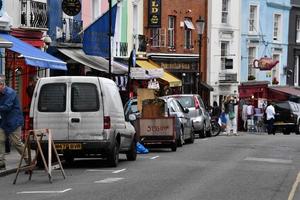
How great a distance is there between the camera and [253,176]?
1528 cm

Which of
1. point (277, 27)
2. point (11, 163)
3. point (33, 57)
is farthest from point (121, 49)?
point (277, 27)

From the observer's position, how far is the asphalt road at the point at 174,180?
12.3m

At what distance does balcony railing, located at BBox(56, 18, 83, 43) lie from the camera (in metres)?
29.9

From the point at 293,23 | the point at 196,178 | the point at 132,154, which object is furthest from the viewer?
the point at 293,23

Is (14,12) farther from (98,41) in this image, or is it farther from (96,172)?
(96,172)

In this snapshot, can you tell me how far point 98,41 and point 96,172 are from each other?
1121 cm

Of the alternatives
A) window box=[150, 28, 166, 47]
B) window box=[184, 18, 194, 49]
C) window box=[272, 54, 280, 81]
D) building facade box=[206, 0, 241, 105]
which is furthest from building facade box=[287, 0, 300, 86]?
window box=[150, 28, 166, 47]

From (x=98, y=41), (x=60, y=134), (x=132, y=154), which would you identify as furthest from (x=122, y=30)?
(x=60, y=134)

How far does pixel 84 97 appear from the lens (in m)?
16.4

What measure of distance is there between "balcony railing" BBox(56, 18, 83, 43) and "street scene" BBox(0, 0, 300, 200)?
0.05 meters

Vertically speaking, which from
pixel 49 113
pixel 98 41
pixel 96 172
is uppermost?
pixel 98 41

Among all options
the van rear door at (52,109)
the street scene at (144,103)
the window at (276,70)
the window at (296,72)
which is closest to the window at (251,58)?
the street scene at (144,103)

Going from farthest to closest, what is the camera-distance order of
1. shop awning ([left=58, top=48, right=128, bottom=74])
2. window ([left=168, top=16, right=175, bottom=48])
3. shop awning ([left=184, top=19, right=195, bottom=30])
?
shop awning ([left=184, top=19, right=195, bottom=30]), window ([left=168, top=16, right=175, bottom=48]), shop awning ([left=58, top=48, right=128, bottom=74])

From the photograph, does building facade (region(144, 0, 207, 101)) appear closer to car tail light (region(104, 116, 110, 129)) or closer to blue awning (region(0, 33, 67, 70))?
blue awning (region(0, 33, 67, 70))
